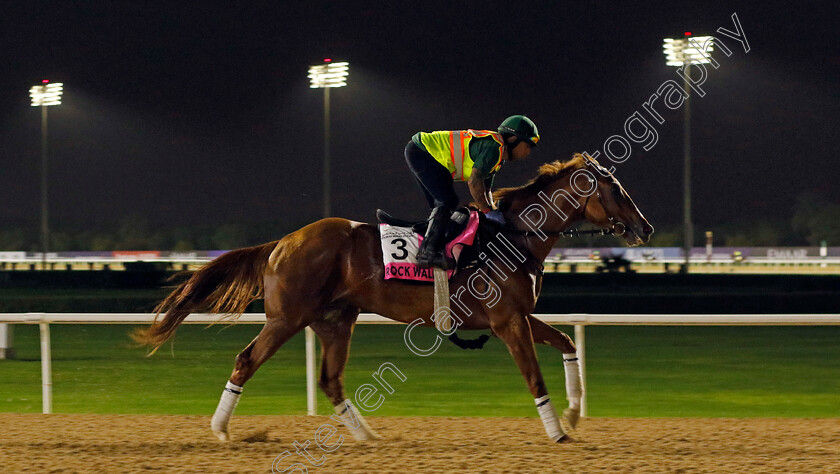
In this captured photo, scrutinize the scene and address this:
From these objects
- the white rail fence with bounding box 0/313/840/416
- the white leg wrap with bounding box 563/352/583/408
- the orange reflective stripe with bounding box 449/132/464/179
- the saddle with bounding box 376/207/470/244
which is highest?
the orange reflective stripe with bounding box 449/132/464/179

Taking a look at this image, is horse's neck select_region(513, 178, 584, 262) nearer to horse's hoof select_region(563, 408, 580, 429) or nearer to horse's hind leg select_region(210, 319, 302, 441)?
horse's hoof select_region(563, 408, 580, 429)

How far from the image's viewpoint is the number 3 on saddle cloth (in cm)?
437

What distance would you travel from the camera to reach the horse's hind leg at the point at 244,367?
4.36m

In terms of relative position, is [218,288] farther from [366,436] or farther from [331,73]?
[331,73]

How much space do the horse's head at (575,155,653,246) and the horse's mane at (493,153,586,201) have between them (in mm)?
86

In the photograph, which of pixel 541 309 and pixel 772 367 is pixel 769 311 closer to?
pixel 541 309

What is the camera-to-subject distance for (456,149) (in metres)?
4.49

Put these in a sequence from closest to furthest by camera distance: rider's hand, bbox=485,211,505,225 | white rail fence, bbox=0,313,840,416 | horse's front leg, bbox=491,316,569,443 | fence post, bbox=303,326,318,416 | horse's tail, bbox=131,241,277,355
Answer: horse's front leg, bbox=491,316,569,443 → rider's hand, bbox=485,211,505,225 → horse's tail, bbox=131,241,277,355 → white rail fence, bbox=0,313,840,416 → fence post, bbox=303,326,318,416

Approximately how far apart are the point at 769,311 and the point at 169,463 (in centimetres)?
1202

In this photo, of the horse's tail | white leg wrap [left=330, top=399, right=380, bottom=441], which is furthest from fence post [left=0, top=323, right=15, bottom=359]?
white leg wrap [left=330, top=399, right=380, bottom=441]

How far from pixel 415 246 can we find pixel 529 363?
776mm

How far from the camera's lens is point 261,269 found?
4.70 meters

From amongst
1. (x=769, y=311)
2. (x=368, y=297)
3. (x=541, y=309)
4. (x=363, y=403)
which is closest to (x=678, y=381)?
(x=363, y=403)

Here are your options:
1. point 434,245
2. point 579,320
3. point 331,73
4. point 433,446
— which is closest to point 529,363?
point 433,446
